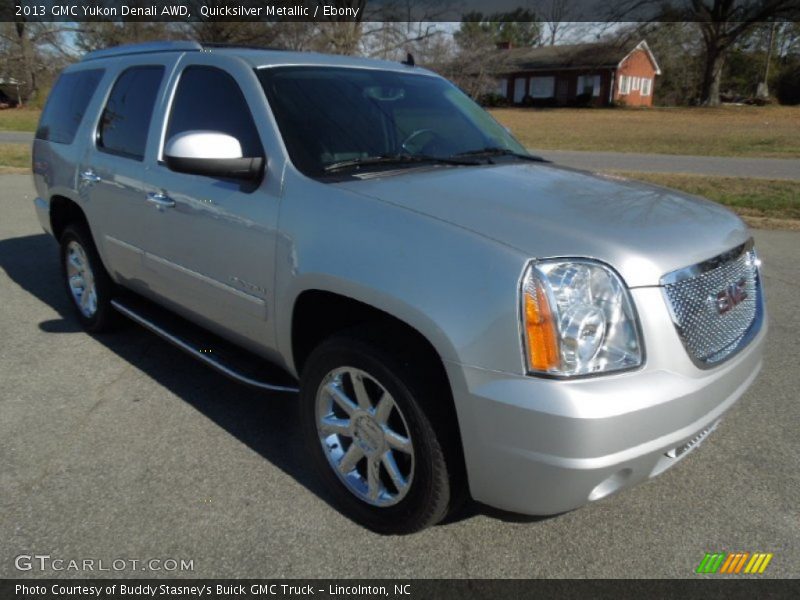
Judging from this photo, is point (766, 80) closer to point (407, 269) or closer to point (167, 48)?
point (167, 48)

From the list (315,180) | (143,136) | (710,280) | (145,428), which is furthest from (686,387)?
(143,136)

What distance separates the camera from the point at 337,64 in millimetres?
3695

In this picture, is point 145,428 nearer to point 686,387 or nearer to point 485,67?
point 686,387

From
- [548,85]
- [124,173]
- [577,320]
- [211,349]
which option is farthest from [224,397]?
[548,85]

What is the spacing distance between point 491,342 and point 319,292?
92 cm

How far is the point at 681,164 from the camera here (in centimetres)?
1667

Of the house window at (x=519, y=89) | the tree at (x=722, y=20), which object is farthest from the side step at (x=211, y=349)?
the house window at (x=519, y=89)

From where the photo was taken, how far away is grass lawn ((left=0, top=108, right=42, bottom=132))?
29097 millimetres

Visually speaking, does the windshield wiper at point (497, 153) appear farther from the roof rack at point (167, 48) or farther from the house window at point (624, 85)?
the house window at point (624, 85)

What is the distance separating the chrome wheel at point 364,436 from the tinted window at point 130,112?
2.03 meters

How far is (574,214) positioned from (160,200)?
223cm

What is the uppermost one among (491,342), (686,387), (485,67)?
(485,67)

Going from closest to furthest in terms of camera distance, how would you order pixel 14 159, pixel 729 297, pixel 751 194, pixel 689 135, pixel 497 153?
pixel 729 297 → pixel 497 153 → pixel 751 194 → pixel 14 159 → pixel 689 135

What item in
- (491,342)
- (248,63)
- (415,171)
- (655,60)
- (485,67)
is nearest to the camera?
(491,342)
